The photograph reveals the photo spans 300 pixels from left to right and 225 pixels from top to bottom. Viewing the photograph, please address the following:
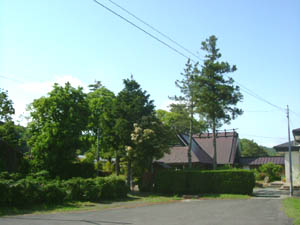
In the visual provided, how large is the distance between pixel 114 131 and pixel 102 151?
9.93 m

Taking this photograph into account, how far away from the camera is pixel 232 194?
27.8 meters

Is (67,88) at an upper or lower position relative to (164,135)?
upper

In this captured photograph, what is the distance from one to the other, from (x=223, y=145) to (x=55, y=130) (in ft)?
92.9

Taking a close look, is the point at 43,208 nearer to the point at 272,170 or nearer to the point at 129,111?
the point at 129,111

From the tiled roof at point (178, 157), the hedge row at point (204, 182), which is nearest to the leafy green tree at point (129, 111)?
the hedge row at point (204, 182)

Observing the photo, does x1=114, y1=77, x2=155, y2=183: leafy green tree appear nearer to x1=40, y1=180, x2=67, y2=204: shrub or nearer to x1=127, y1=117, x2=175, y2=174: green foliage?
x1=127, y1=117, x2=175, y2=174: green foliage

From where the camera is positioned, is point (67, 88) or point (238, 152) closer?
point (67, 88)

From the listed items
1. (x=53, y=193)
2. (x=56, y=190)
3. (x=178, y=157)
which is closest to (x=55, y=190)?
(x=56, y=190)

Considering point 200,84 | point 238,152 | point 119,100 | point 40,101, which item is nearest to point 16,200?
point 40,101

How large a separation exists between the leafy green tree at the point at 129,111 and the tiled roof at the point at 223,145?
18970 millimetres

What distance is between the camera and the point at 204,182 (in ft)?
95.9

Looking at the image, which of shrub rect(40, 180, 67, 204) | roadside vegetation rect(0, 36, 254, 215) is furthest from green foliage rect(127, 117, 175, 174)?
shrub rect(40, 180, 67, 204)

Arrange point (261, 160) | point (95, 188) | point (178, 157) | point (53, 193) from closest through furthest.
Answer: point (53, 193) → point (95, 188) → point (178, 157) → point (261, 160)

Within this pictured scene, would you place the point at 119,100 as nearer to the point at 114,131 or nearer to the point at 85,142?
the point at 114,131
